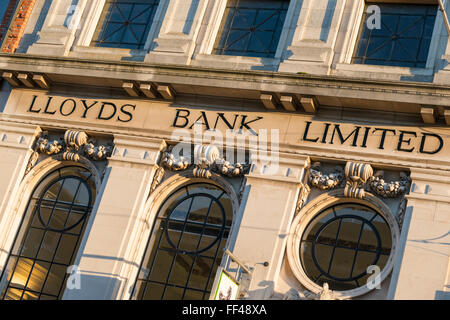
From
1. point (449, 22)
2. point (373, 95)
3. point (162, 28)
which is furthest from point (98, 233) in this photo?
point (449, 22)

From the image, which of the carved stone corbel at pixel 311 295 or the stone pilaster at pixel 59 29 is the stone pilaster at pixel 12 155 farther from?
the carved stone corbel at pixel 311 295

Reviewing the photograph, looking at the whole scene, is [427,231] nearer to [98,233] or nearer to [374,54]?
[374,54]

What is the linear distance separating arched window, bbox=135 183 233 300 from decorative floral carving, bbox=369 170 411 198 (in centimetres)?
344

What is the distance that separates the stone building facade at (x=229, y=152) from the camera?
1836 cm

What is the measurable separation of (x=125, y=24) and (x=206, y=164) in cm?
523

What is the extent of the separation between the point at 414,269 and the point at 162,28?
909 centimetres

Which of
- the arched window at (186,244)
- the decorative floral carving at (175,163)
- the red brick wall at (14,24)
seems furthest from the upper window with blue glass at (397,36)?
the red brick wall at (14,24)

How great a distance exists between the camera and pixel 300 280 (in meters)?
18.2

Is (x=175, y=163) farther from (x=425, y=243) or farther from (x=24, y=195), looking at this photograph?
(x=425, y=243)

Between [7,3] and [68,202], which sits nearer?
[68,202]

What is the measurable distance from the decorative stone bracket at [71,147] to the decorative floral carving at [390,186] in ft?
21.8

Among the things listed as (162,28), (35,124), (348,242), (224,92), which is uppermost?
(162,28)

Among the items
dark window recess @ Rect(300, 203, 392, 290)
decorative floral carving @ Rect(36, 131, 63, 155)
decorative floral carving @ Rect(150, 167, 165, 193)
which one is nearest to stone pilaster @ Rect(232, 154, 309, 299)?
dark window recess @ Rect(300, 203, 392, 290)

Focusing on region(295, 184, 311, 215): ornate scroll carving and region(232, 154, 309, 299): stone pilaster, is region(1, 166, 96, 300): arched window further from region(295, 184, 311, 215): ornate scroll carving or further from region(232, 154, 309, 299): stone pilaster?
region(295, 184, 311, 215): ornate scroll carving
